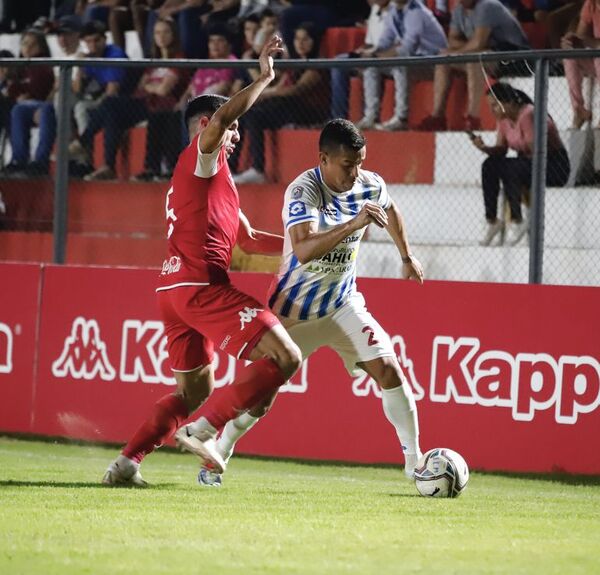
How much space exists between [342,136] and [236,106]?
2.26 feet

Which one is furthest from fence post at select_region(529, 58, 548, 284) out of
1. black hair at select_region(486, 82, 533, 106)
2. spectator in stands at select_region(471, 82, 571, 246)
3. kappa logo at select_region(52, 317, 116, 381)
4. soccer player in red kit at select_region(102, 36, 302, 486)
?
kappa logo at select_region(52, 317, 116, 381)

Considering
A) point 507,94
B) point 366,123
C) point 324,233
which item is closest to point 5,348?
point 366,123

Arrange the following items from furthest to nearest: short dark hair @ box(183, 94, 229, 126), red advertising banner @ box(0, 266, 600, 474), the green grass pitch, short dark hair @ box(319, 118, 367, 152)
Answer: red advertising banner @ box(0, 266, 600, 474) → short dark hair @ box(183, 94, 229, 126) → short dark hair @ box(319, 118, 367, 152) → the green grass pitch

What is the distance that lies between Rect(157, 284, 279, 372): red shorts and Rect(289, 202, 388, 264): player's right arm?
416 mm

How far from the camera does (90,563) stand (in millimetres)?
5668

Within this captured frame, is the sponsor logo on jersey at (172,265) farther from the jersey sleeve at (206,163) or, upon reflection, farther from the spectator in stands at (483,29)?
the spectator in stands at (483,29)

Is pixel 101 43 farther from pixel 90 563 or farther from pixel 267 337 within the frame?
pixel 90 563

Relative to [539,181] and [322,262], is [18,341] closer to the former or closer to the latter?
[322,262]

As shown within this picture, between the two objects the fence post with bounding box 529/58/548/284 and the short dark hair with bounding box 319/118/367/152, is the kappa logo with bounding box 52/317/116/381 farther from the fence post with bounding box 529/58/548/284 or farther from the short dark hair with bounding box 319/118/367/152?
the short dark hair with bounding box 319/118/367/152

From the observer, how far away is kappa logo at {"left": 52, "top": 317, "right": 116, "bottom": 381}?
11781 mm

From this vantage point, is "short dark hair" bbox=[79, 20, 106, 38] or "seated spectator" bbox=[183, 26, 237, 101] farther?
"short dark hair" bbox=[79, 20, 106, 38]

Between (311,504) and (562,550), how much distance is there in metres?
1.83

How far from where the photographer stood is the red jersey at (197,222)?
8211 millimetres

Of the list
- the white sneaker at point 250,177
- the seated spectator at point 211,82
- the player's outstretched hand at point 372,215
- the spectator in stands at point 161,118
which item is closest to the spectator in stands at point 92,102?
the spectator in stands at point 161,118
